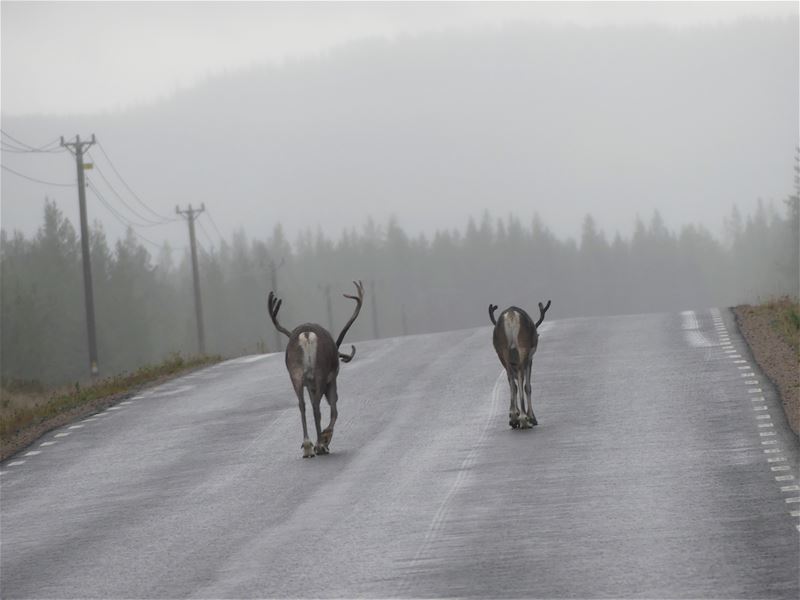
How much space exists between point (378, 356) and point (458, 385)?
7.25m

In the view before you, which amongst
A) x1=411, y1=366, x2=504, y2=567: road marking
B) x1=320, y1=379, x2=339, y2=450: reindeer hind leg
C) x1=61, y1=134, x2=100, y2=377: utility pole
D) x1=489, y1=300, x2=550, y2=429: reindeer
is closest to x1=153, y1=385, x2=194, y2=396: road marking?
x1=411, y1=366, x2=504, y2=567: road marking

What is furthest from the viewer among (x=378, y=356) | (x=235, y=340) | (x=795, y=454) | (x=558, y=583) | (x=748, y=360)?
(x=235, y=340)

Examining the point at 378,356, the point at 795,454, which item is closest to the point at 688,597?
the point at 795,454

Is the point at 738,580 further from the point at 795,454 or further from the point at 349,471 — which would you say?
the point at 349,471

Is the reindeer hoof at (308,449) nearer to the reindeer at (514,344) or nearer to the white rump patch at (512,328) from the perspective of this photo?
the reindeer at (514,344)

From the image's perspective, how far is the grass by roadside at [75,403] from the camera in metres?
25.4

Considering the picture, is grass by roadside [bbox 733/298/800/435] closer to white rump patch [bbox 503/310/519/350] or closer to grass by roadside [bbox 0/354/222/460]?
white rump patch [bbox 503/310/519/350]

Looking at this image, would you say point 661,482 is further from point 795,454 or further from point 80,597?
point 80,597

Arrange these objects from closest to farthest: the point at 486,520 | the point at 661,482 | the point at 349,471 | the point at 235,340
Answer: the point at 486,520
the point at 661,482
the point at 349,471
the point at 235,340

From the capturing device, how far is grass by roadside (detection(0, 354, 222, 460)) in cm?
2542

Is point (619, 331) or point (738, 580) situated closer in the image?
point (738, 580)

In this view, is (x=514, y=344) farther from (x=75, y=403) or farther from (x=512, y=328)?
(x=75, y=403)

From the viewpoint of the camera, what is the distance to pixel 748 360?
25250mm

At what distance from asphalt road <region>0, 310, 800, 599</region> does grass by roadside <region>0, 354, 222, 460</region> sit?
2.52ft
